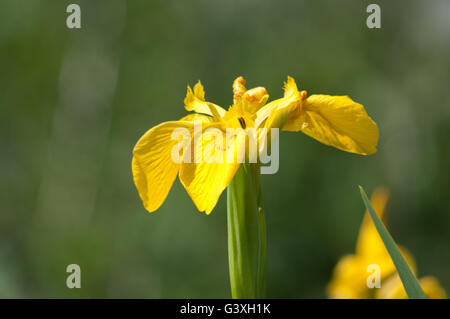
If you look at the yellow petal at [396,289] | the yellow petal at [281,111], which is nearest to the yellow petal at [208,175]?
the yellow petal at [281,111]

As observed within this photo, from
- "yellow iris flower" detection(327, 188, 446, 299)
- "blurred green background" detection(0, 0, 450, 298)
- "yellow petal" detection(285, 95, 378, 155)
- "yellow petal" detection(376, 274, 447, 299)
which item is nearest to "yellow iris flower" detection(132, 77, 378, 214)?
"yellow petal" detection(285, 95, 378, 155)

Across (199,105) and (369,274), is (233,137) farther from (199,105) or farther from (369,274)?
(369,274)

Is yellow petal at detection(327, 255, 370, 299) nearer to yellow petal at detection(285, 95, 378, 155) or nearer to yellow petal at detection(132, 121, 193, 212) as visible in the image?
yellow petal at detection(285, 95, 378, 155)

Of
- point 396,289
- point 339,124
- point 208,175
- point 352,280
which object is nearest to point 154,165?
point 208,175

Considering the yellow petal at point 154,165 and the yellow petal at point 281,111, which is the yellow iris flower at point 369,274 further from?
the yellow petal at point 154,165

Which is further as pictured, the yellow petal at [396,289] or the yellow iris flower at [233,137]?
the yellow petal at [396,289]

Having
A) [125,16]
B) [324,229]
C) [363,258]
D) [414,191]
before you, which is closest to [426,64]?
[414,191]
